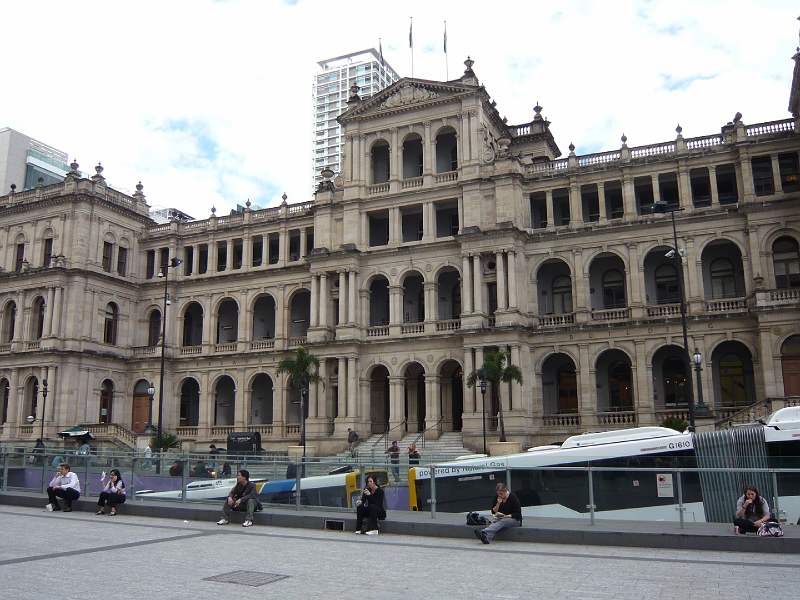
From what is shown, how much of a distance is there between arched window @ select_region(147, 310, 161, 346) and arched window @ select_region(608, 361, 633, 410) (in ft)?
109

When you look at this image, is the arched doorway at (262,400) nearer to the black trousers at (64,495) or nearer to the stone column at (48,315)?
the stone column at (48,315)

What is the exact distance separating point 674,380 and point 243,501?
98.7 feet

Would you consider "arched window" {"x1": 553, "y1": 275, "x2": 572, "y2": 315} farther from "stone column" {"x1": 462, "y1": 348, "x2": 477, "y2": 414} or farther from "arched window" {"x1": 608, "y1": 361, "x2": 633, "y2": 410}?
"stone column" {"x1": 462, "y1": 348, "x2": 477, "y2": 414}

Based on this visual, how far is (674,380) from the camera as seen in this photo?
135 feet

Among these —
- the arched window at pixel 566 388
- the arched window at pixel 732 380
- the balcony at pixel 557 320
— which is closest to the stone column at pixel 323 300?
the balcony at pixel 557 320

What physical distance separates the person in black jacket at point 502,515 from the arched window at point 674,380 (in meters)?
28.4

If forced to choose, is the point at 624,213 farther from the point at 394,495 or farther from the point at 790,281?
the point at 394,495

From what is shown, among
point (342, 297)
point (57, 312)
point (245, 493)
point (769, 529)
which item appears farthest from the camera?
point (57, 312)

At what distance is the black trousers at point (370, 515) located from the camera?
16.2 m

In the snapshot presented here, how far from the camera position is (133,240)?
55.8 m

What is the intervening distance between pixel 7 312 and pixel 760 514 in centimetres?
5357

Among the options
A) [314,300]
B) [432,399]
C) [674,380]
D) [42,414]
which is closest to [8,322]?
[42,414]

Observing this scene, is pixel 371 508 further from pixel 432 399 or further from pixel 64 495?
pixel 432 399

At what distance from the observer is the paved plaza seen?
9.94 metres
